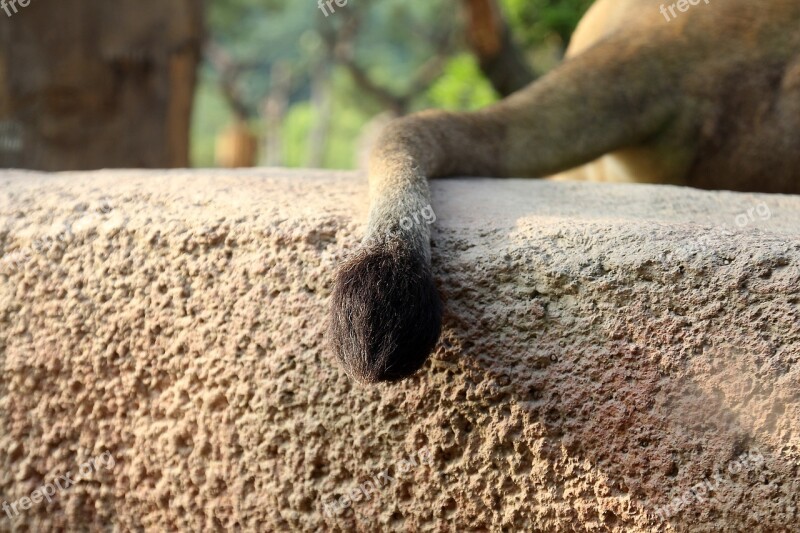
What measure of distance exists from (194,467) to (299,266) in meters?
0.50

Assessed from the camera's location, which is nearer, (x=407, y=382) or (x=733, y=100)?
(x=407, y=382)

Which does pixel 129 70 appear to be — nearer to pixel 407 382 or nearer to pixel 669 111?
pixel 669 111

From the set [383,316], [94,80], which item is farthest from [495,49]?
[383,316]

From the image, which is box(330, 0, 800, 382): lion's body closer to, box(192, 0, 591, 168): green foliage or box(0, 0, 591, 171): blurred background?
box(0, 0, 591, 171): blurred background

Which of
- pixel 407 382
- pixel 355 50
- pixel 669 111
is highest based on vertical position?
pixel 355 50

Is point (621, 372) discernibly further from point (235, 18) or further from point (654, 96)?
point (235, 18)

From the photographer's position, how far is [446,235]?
1938 mm

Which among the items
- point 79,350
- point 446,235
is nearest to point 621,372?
point 446,235

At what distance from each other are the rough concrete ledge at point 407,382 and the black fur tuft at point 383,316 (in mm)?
166

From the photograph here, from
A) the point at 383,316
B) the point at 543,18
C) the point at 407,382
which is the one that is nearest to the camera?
the point at 383,316

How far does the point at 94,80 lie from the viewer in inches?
208

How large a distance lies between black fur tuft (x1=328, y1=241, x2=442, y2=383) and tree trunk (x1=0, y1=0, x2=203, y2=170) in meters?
4.07

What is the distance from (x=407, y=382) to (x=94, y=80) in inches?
162

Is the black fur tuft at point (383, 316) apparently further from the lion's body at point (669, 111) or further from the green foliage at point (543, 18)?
the green foliage at point (543, 18)
